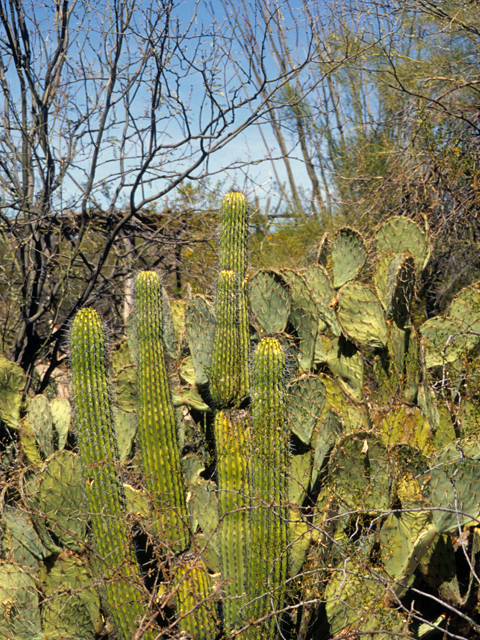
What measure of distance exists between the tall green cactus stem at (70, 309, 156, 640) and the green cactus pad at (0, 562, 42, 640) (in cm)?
28

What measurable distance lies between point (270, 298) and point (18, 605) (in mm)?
1870

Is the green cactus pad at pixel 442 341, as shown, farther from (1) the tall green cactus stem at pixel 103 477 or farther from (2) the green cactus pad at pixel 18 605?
(2) the green cactus pad at pixel 18 605

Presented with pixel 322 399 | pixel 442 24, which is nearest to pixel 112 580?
pixel 322 399

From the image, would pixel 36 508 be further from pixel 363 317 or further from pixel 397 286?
pixel 397 286

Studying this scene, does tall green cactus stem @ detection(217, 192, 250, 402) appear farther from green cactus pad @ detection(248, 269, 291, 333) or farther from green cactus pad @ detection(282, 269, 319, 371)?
green cactus pad @ detection(282, 269, 319, 371)

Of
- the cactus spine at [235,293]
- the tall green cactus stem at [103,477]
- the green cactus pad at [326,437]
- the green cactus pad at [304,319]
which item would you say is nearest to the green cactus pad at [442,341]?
the green cactus pad at [304,319]

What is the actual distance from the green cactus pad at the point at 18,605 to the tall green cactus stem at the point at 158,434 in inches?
22.4

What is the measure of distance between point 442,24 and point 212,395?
3.92m

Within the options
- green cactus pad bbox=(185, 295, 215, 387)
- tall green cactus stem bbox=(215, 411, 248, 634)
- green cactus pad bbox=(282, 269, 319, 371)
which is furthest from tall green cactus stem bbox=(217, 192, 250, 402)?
tall green cactus stem bbox=(215, 411, 248, 634)

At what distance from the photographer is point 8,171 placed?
412cm

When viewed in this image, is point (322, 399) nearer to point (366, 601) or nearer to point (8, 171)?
point (366, 601)

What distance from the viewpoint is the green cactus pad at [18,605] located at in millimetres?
2167

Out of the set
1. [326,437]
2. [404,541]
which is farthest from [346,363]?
[404,541]

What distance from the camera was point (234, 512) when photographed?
2.46 meters
